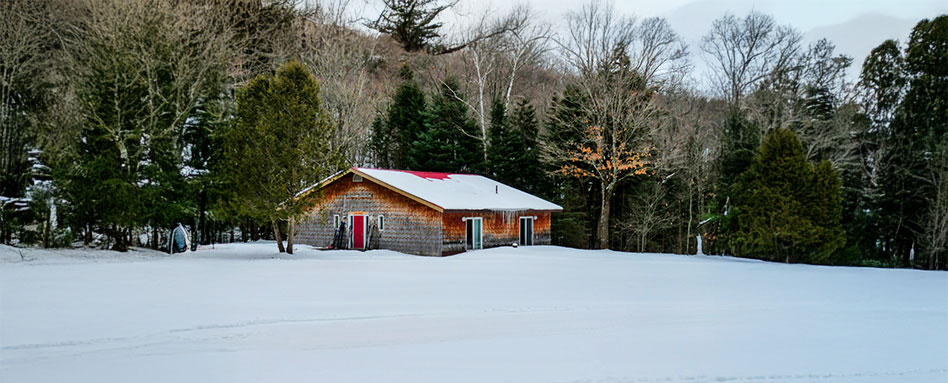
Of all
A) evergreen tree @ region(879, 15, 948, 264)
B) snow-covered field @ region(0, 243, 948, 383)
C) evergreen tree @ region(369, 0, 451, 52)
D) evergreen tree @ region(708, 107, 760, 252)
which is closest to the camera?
snow-covered field @ region(0, 243, 948, 383)

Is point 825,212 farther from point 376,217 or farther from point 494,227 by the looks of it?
point 376,217

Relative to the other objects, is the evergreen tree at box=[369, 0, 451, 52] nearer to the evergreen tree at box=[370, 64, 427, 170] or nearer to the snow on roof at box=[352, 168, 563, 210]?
the evergreen tree at box=[370, 64, 427, 170]

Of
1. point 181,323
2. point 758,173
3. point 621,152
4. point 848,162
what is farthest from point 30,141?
point 848,162

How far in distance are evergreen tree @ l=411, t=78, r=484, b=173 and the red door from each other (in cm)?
1018

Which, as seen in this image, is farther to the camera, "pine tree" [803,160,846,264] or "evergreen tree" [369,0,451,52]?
"evergreen tree" [369,0,451,52]

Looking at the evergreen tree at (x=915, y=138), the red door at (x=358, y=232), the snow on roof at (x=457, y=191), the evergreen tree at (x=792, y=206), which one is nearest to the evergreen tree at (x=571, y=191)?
the snow on roof at (x=457, y=191)

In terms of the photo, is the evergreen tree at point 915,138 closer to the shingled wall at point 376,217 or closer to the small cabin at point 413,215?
the small cabin at point 413,215

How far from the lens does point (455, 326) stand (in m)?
8.91

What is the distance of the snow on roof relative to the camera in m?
22.1

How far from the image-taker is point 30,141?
23188 mm

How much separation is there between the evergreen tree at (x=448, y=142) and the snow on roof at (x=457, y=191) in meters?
4.50

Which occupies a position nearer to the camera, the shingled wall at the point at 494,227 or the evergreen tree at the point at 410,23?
the shingled wall at the point at 494,227

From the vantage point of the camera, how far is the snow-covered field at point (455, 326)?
6.67m

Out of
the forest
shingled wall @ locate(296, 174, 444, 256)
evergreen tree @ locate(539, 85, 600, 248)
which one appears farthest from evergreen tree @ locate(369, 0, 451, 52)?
shingled wall @ locate(296, 174, 444, 256)
